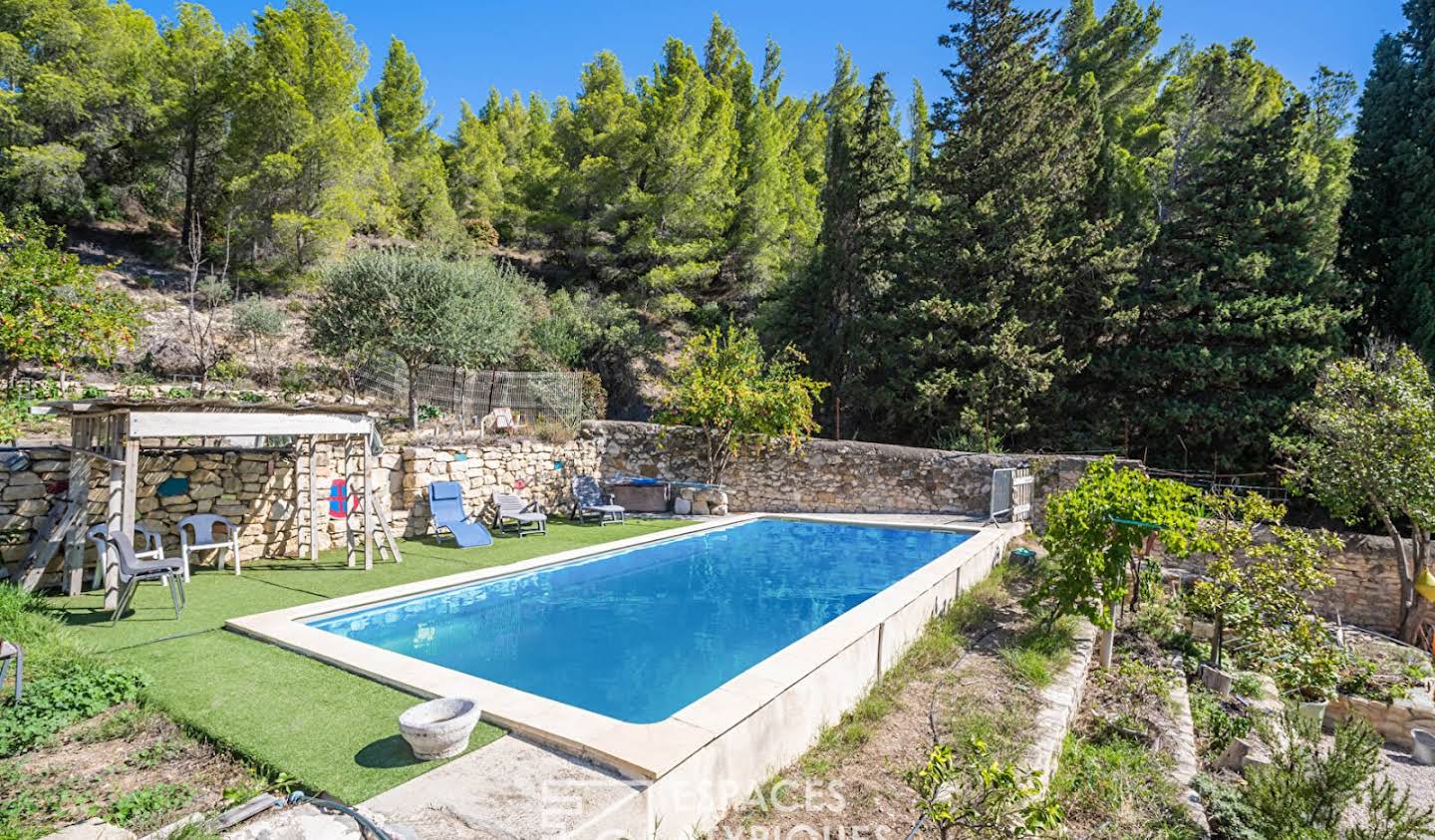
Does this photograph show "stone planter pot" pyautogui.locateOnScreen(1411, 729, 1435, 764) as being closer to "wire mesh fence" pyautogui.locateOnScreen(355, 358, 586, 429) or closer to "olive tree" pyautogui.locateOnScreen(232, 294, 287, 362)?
"wire mesh fence" pyautogui.locateOnScreen(355, 358, 586, 429)

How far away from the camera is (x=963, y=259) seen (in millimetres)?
17188

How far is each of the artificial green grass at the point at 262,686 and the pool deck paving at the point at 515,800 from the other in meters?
0.19

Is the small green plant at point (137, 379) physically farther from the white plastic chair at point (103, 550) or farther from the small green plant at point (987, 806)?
the small green plant at point (987, 806)

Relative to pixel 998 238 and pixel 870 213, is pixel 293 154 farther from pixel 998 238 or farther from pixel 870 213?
pixel 998 238

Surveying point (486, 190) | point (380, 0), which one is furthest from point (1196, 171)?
point (486, 190)

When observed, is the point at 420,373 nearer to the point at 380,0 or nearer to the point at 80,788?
the point at 380,0

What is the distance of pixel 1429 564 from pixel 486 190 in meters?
34.0

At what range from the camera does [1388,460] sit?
838cm

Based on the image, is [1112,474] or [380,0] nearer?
[1112,474]

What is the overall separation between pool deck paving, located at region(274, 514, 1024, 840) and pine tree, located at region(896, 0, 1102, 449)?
14320mm

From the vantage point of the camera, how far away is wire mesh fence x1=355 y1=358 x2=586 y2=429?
46.9ft

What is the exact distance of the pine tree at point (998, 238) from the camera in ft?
53.9

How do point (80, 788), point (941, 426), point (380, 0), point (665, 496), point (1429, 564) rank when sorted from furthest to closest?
point (941, 426), point (665, 496), point (380, 0), point (1429, 564), point (80, 788)

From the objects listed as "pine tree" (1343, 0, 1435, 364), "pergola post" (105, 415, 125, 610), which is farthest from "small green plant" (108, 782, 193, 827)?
"pine tree" (1343, 0, 1435, 364)
